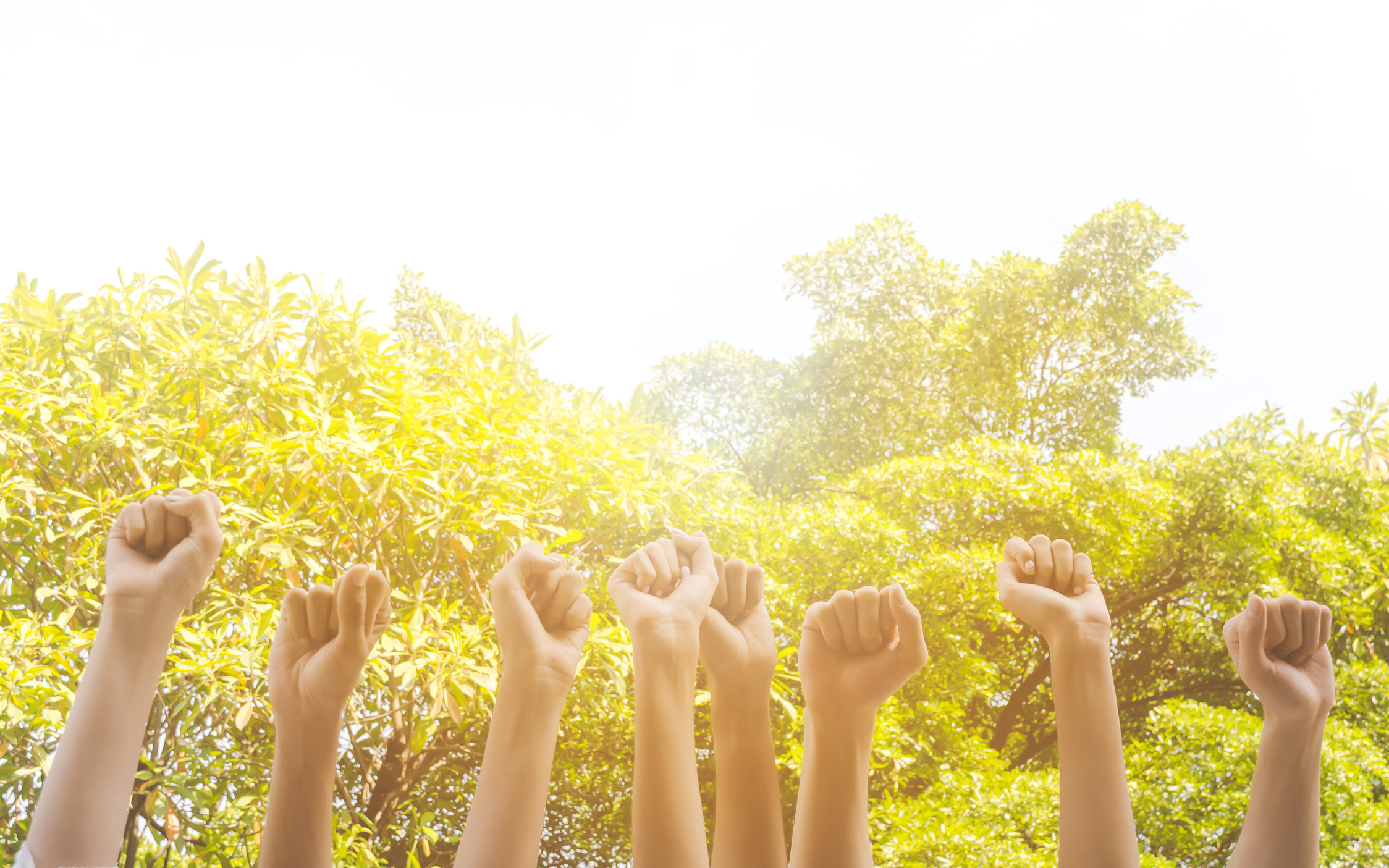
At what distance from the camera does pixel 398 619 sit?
4.03 meters

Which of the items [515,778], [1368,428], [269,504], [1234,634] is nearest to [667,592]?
[515,778]

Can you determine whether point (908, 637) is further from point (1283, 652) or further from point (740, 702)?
point (1283, 652)

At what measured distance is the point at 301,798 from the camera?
175 cm

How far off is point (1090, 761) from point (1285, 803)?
465 millimetres

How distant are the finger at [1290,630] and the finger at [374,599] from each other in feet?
6.76

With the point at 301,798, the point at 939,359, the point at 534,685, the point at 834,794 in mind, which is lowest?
the point at 301,798

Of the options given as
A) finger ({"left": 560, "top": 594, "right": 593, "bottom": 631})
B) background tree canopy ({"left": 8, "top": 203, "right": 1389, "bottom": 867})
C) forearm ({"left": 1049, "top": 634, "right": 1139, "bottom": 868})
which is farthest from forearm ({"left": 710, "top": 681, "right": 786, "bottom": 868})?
background tree canopy ({"left": 8, "top": 203, "right": 1389, "bottom": 867})

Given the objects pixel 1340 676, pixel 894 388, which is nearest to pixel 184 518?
pixel 1340 676

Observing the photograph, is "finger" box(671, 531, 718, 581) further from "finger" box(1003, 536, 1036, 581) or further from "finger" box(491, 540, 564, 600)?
"finger" box(1003, 536, 1036, 581)

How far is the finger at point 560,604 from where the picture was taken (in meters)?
1.81

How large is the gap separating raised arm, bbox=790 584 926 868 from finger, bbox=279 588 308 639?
1126 millimetres

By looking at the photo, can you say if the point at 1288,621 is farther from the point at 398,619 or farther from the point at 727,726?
the point at 398,619

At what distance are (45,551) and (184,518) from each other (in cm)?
306

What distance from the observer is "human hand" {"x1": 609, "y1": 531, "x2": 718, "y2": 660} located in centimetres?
177
